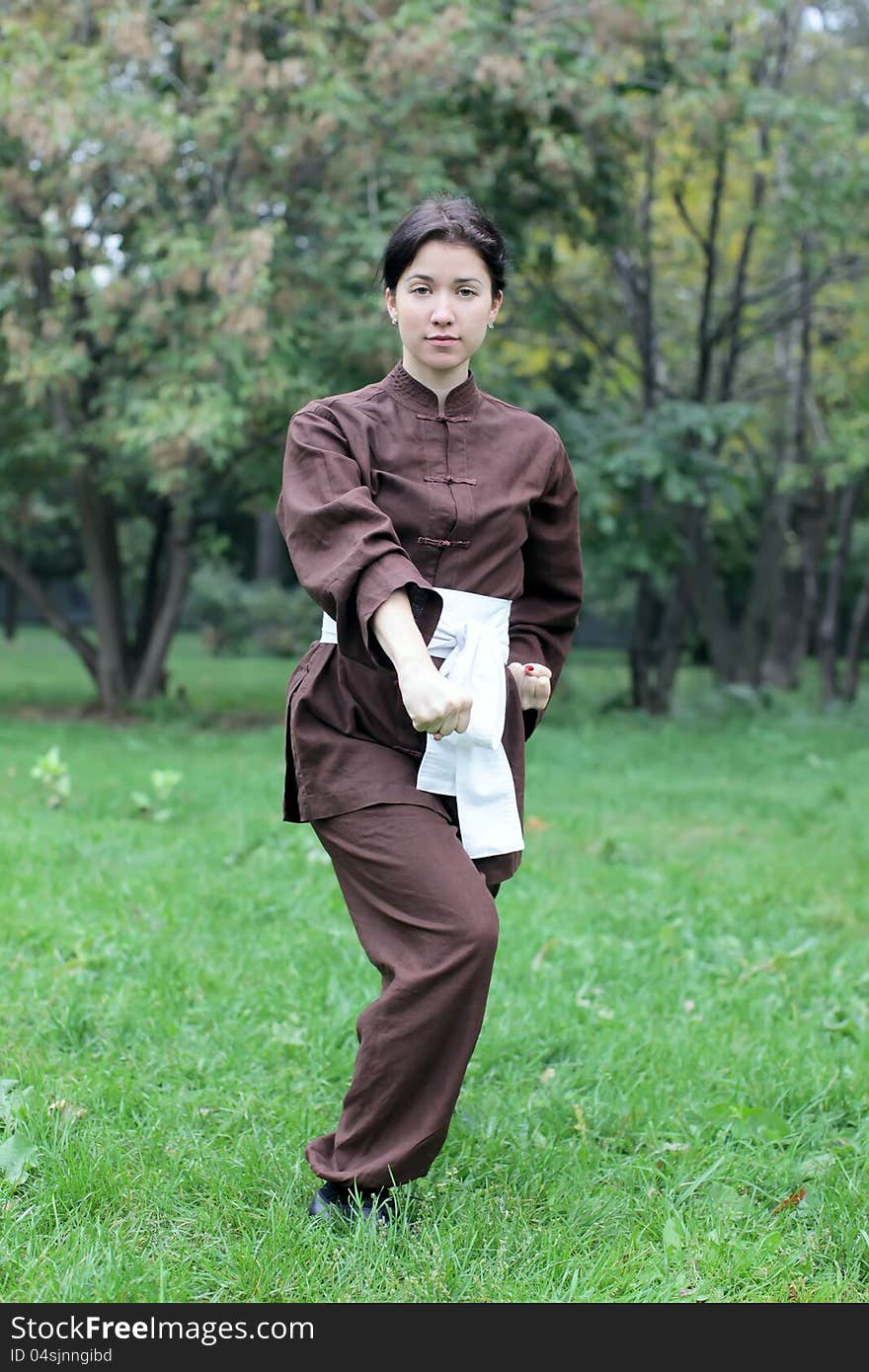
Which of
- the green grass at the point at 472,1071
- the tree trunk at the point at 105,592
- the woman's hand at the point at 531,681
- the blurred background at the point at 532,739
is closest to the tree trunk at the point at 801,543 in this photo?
the blurred background at the point at 532,739

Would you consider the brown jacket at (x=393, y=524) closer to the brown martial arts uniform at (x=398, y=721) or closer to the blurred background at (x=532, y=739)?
the brown martial arts uniform at (x=398, y=721)

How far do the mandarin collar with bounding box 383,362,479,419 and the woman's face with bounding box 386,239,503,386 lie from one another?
0.18ft

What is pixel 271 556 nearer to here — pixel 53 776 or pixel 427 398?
pixel 53 776

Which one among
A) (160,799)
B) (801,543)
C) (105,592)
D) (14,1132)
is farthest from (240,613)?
(14,1132)

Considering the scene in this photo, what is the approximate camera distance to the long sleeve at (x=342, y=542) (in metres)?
2.59

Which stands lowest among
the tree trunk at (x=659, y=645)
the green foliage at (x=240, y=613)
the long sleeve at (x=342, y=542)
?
the green foliage at (x=240, y=613)

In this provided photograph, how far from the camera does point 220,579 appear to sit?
2691 cm

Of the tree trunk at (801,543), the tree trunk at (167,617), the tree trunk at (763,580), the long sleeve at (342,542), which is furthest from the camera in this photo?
the tree trunk at (763,580)

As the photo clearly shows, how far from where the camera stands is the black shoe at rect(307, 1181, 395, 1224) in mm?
2838

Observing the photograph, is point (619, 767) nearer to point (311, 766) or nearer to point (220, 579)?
point (311, 766)

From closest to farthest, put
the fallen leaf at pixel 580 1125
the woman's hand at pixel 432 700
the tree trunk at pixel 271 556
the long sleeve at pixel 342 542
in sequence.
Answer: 1. the woman's hand at pixel 432 700
2. the long sleeve at pixel 342 542
3. the fallen leaf at pixel 580 1125
4. the tree trunk at pixel 271 556

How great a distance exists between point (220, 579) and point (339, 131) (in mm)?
16795

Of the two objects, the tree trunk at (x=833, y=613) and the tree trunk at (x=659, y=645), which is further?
the tree trunk at (x=833, y=613)


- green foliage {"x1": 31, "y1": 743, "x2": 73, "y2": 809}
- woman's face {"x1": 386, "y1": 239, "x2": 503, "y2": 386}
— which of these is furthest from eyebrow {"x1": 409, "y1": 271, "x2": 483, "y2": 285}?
green foliage {"x1": 31, "y1": 743, "x2": 73, "y2": 809}
